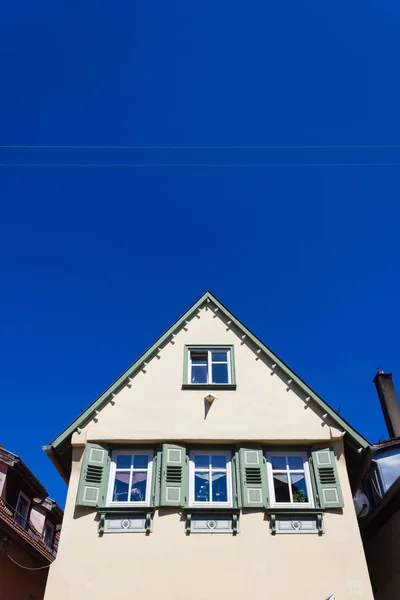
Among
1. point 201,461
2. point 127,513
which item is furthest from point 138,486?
point 201,461

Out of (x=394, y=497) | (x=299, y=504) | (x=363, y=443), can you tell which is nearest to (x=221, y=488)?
(x=299, y=504)

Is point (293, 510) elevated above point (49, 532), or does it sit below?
below

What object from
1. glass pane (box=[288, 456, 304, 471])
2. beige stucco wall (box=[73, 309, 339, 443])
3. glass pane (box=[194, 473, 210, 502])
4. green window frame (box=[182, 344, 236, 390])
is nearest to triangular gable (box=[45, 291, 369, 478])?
beige stucco wall (box=[73, 309, 339, 443])

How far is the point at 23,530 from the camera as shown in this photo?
54.4 ft

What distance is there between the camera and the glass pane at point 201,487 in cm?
1355

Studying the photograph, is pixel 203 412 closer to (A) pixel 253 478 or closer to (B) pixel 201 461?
(B) pixel 201 461

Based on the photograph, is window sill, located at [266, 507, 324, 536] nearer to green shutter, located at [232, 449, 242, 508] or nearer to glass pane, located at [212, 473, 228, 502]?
green shutter, located at [232, 449, 242, 508]

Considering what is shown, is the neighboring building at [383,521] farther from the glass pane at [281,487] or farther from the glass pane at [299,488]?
the glass pane at [281,487]

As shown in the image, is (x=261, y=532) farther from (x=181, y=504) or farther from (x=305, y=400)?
(x=305, y=400)

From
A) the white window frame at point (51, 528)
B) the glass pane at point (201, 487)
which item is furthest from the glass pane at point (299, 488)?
the white window frame at point (51, 528)

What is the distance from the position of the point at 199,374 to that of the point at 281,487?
432cm

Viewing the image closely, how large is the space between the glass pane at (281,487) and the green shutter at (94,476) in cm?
470

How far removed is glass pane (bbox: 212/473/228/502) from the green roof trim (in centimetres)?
366

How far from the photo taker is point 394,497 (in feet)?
51.3
